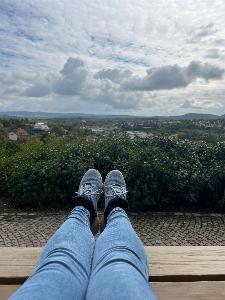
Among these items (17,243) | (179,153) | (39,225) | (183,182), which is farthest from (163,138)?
(17,243)

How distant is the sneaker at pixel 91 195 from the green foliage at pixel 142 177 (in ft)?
13.1

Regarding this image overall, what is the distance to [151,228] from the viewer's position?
639cm

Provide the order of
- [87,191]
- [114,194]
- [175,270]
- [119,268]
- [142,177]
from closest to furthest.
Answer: [119,268] → [175,270] → [114,194] → [87,191] → [142,177]

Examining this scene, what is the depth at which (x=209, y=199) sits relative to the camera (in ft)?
24.7

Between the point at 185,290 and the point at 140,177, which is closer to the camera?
the point at 185,290

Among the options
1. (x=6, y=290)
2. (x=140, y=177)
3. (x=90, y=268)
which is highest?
(x=90, y=268)

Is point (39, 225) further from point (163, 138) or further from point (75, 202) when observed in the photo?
point (75, 202)

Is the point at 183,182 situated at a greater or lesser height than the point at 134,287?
lesser

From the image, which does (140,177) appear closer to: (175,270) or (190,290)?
(175,270)

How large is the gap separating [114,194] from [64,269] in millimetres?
1229

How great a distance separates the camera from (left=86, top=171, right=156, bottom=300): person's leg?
1.31m

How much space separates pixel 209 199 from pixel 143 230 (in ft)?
6.07

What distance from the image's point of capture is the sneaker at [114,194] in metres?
2.40

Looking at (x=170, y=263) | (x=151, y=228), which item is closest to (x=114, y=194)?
(x=170, y=263)
